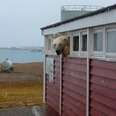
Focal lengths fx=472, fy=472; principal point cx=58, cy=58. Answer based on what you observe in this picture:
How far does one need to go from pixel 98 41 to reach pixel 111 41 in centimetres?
97

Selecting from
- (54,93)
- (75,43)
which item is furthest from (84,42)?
(54,93)

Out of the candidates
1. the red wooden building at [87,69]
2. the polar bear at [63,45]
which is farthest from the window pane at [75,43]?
the polar bear at [63,45]

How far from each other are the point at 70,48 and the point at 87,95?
3152mm

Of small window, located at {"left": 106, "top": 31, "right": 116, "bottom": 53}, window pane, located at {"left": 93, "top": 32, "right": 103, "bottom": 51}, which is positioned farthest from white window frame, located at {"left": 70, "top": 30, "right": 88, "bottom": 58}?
small window, located at {"left": 106, "top": 31, "right": 116, "bottom": 53}

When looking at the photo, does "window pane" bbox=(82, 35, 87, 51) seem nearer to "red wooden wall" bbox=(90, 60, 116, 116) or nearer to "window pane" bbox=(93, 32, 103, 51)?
"window pane" bbox=(93, 32, 103, 51)

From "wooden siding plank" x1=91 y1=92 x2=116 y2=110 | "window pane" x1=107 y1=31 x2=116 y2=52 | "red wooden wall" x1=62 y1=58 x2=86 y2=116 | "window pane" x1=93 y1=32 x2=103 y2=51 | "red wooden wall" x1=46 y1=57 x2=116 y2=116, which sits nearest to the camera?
"wooden siding plank" x1=91 y1=92 x2=116 y2=110

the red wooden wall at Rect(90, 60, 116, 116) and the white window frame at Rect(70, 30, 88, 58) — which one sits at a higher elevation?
the white window frame at Rect(70, 30, 88, 58)

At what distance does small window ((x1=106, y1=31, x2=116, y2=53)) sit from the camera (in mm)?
9680

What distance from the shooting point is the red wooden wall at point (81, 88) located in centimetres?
947

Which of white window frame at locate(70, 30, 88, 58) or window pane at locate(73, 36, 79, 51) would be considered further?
window pane at locate(73, 36, 79, 51)

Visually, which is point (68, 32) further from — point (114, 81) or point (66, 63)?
point (114, 81)

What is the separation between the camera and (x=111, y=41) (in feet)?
32.4

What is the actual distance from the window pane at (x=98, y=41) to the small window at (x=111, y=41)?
49cm

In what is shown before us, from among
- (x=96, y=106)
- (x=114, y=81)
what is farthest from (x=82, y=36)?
(x=114, y=81)
